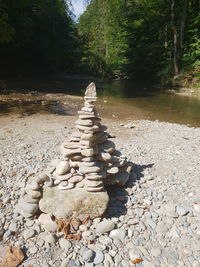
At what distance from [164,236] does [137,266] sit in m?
0.68

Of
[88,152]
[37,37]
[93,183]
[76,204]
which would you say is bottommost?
[76,204]

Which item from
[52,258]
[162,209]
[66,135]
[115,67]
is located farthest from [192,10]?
[52,258]

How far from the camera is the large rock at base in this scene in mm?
3355

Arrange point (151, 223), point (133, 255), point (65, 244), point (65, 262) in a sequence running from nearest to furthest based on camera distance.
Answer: point (65, 262) → point (133, 255) → point (65, 244) → point (151, 223)

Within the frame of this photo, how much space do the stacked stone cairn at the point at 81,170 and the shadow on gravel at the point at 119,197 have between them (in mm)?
243

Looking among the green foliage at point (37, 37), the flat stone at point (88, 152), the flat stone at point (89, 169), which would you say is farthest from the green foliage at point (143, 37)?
the flat stone at point (89, 169)

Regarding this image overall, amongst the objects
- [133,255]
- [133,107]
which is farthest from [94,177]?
[133,107]

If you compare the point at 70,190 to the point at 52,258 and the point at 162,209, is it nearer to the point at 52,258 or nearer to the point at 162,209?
the point at 52,258

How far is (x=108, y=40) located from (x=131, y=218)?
2901cm

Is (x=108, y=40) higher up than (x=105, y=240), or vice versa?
(x=108, y=40)

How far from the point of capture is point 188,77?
20.1m

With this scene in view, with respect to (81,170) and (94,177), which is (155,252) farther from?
(81,170)

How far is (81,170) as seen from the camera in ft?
11.8

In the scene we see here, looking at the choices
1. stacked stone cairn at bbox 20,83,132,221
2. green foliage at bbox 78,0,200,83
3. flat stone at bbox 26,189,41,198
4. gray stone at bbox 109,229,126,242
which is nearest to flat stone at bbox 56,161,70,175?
stacked stone cairn at bbox 20,83,132,221
